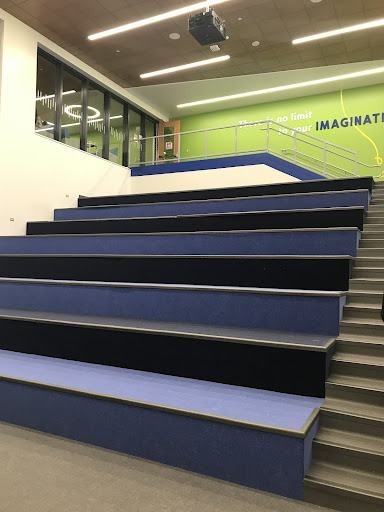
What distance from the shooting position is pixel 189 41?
6.37 m

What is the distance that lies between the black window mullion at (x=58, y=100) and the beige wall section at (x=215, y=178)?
1.69 meters

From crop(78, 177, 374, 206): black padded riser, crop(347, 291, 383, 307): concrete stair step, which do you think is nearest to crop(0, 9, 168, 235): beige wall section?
crop(78, 177, 374, 206): black padded riser

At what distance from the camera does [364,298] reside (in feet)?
8.37

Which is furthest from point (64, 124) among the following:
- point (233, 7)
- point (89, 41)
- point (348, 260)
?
point (348, 260)

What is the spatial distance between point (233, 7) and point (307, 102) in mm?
4005

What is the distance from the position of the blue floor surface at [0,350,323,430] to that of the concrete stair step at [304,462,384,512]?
0.67 ft

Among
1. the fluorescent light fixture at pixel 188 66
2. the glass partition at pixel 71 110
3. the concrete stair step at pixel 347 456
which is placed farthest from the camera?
the fluorescent light fixture at pixel 188 66

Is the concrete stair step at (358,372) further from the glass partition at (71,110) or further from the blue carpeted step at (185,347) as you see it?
the glass partition at (71,110)

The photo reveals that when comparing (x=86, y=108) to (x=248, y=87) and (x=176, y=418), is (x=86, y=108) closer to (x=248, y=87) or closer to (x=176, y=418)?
(x=248, y=87)

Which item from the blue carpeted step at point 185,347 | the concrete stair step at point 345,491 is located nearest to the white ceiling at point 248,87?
the blue carpeted step at point 185,347

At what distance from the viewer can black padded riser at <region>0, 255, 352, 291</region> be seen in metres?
2.64

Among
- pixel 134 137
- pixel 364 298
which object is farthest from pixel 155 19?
pixel 364 298

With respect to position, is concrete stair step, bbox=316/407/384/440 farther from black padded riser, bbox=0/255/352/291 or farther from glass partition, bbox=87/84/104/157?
glass partition, bbox=87/84/104/157

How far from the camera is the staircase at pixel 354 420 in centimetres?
157
